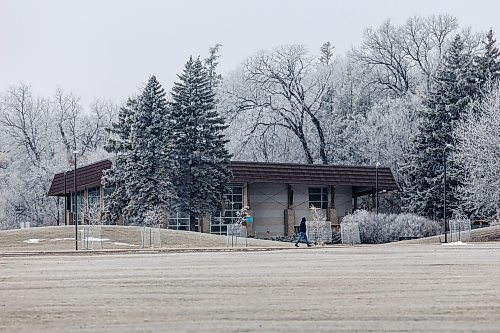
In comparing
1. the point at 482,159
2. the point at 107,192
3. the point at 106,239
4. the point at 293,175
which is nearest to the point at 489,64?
the point at 482,159

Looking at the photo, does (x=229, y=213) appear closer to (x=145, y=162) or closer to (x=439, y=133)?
(x=145, y=162)

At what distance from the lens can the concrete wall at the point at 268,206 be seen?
3068 inches

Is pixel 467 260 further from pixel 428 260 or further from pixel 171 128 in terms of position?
pixel 171 128

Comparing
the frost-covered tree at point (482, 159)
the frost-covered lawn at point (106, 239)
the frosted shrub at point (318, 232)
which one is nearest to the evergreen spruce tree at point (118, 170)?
the frost-covered lawn at point (106, 239)

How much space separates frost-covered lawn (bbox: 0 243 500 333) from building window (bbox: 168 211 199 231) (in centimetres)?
4189

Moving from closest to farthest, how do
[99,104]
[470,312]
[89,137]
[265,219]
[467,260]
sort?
[470,312] < [467,260] < [265,219] < [89,137] < [99,104]

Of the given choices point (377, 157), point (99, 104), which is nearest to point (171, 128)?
point (377, 157)

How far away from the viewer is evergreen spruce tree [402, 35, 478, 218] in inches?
2761

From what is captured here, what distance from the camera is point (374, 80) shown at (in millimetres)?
89750

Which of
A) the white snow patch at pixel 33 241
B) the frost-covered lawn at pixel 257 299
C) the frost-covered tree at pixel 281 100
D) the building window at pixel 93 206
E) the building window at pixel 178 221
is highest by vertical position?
the frost-covered tree at pixel 281 100

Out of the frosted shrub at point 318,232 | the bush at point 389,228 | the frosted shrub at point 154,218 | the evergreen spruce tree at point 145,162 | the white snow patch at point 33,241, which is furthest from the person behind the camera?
the bush at point 389,228

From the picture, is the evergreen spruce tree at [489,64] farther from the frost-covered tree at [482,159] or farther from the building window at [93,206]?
the building window at [93,206]

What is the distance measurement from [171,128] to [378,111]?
2299 cm

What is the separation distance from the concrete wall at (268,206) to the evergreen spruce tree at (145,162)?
1324 centimetres
